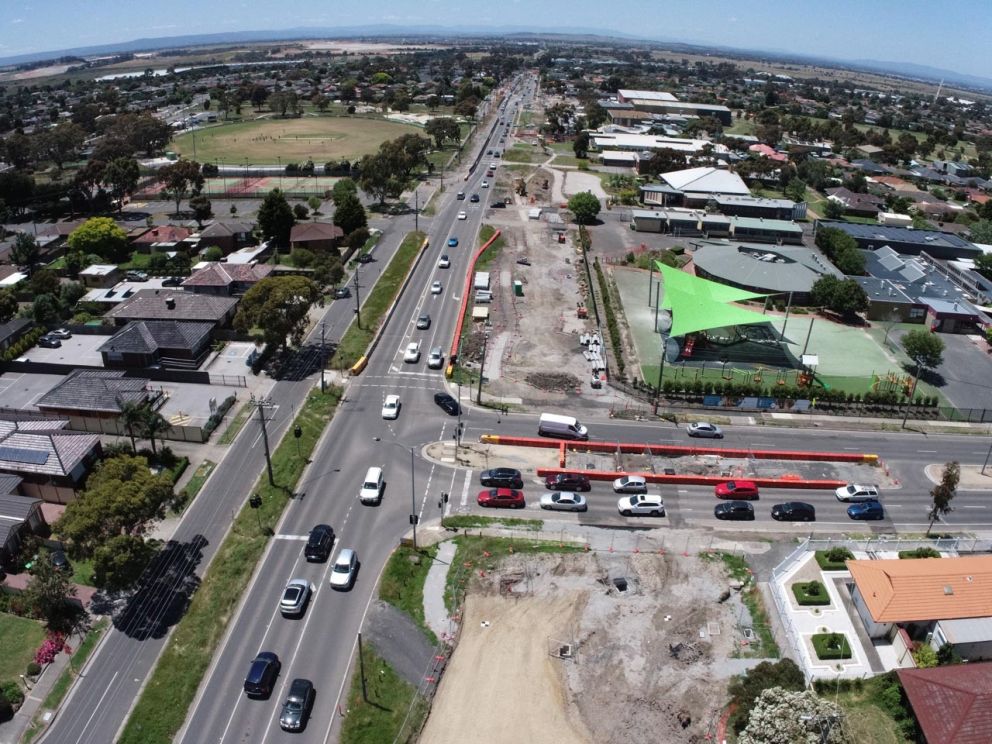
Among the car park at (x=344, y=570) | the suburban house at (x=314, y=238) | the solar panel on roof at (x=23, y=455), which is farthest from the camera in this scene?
the suburban house at (x=314, y=238)

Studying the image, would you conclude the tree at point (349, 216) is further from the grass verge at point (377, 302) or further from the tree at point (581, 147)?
the tree at point (581, 147)

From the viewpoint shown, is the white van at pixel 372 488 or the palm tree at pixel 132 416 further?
the palm tree at pixel 132 416

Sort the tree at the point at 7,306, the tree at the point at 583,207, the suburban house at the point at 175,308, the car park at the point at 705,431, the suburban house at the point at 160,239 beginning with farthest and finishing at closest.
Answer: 1. the tree at the point at 583,207
2. the suburban house at the point at 160,239
3. the tree at the point at 7,306
4. the suburban house at the point at 175,308
5. the car park at the point at 705,431

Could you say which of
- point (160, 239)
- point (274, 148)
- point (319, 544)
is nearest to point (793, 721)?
point (319, 544)

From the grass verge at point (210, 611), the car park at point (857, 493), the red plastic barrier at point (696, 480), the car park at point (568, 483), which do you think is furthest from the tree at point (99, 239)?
the car park at point (857, 493)

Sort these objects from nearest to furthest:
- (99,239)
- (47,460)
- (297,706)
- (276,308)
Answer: (297,706) → (47,460) → (276,308) → (99,239)

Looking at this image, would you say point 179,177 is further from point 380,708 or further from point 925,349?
point 925,349

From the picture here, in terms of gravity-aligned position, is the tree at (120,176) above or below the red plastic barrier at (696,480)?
above
